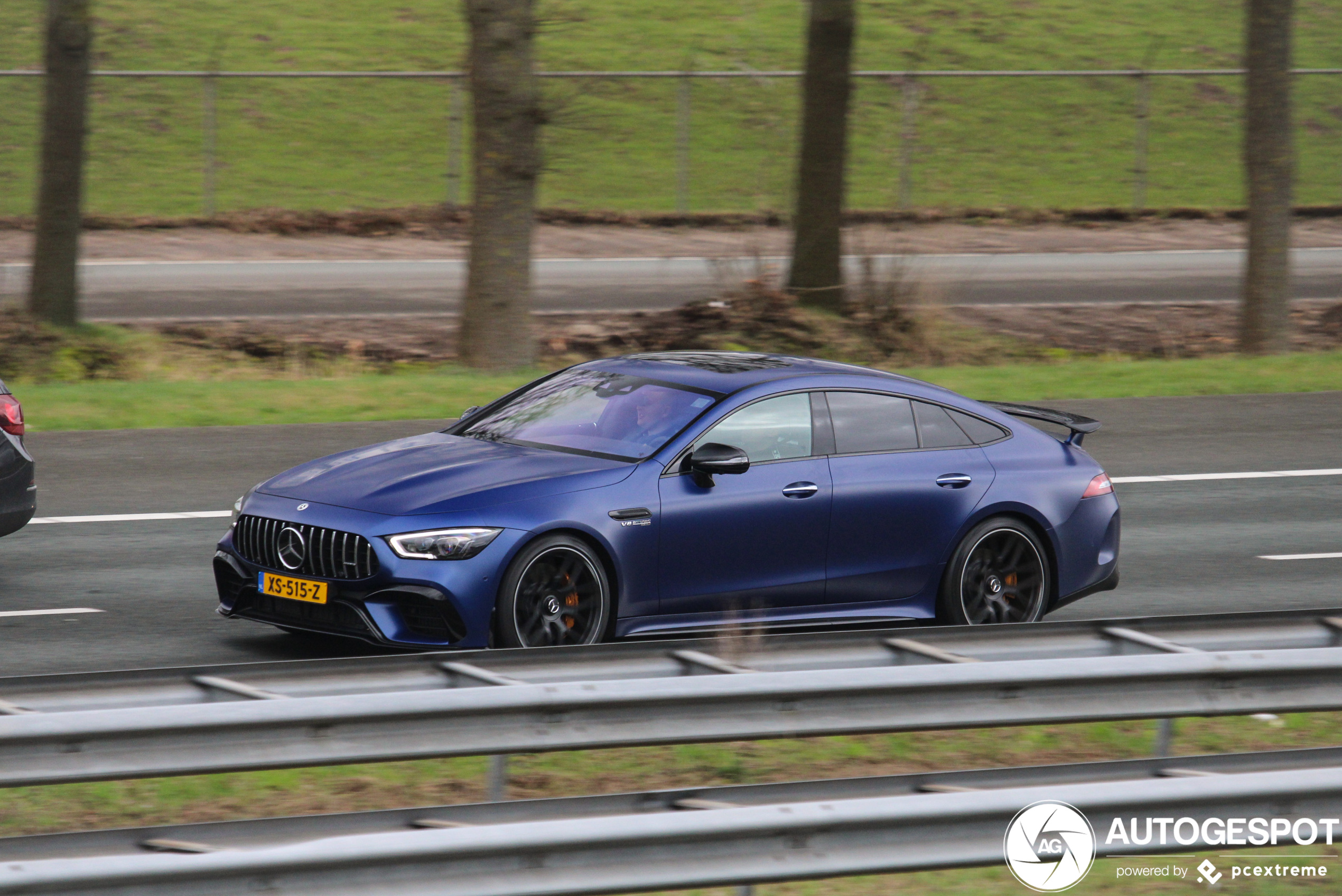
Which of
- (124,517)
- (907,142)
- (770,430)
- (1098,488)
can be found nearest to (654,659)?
(770,430)

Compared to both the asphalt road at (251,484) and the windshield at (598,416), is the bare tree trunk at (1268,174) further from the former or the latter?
the windshield at (598,416)

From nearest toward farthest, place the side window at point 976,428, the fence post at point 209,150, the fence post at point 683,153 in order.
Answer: the side window at point 976,428 → the fence post at point 209,150 → the fence post at point 683,153

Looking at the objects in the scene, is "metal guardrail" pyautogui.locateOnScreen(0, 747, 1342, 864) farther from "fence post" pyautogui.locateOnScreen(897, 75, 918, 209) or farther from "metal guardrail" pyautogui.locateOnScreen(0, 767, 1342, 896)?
"fence post" pyautogui.locateOnScreen(897, 75, 918, 209)

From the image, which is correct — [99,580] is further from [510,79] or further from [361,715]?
[510,79]

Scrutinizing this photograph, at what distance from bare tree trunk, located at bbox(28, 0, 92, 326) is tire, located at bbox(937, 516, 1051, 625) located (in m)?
13.4

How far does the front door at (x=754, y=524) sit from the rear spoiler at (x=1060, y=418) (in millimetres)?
1299

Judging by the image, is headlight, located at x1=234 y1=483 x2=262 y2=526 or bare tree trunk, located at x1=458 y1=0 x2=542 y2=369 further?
bare tree trunk, located at x1=458 y1=0 x2=542 y2=369

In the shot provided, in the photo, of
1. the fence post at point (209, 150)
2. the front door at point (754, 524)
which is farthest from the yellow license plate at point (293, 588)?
the fence post at point (209, 150)

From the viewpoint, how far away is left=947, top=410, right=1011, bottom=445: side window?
31.4ft

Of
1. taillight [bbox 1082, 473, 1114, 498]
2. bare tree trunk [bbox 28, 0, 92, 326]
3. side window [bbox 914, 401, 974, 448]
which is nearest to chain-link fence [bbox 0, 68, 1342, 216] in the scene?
bare tree trunk [bbox 28, 0, 92, 326]

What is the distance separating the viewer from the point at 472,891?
442cm

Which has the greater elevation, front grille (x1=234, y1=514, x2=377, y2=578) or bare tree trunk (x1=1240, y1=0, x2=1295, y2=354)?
bare tree trunk (x1=1240, y1=0, x2=1295, y2=354)

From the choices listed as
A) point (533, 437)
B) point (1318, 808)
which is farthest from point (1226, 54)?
point (1318, 808)

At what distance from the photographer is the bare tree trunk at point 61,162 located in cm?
1955
